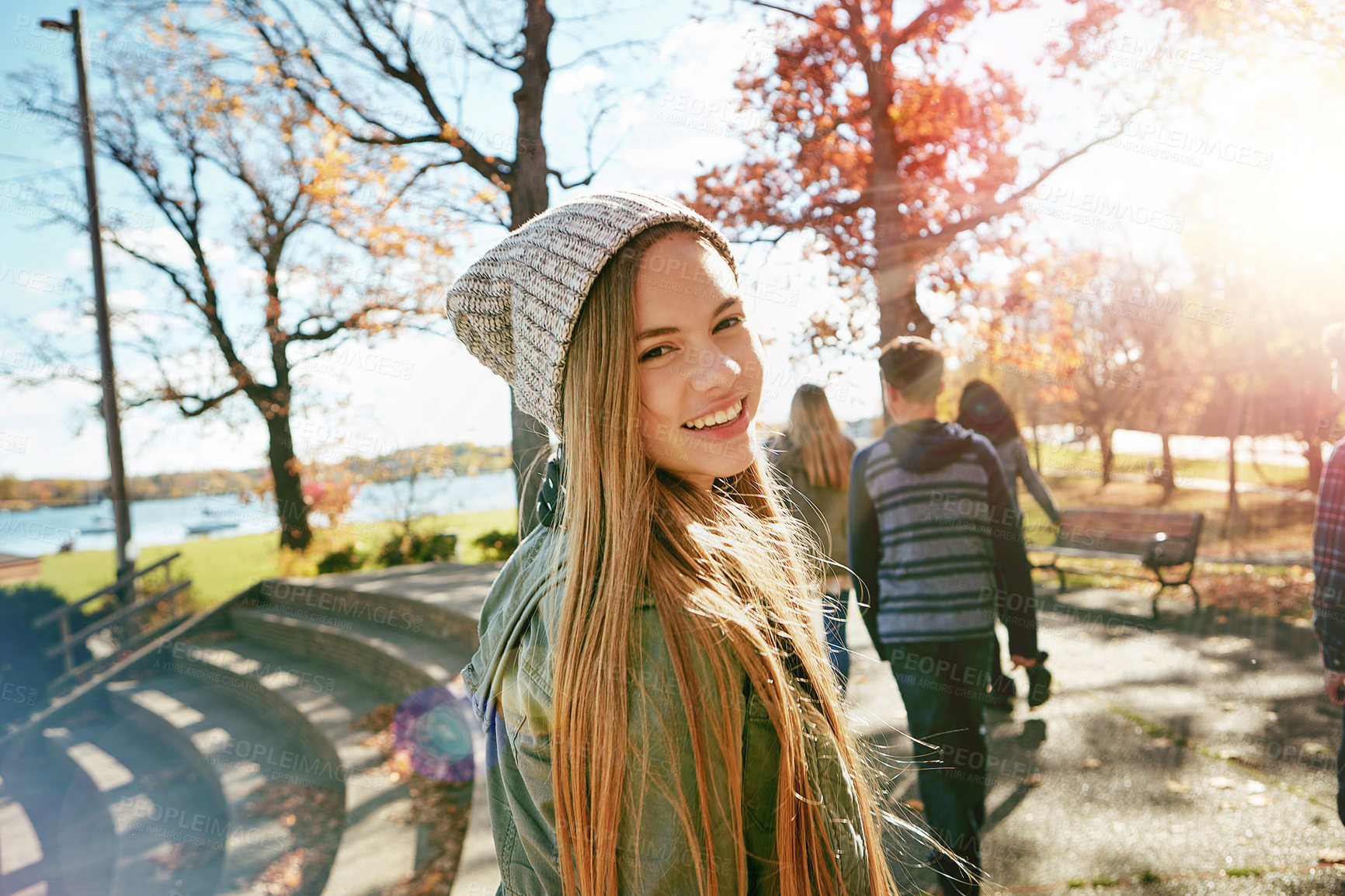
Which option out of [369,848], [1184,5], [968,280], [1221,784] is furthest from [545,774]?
[968,280]

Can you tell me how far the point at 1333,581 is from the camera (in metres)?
2.66

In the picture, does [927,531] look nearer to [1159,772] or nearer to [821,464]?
[821,464]

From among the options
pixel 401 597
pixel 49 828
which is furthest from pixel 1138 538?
pixel 49 828

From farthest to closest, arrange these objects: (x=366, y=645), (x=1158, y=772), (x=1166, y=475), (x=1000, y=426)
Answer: (x=1166, y=475) → (x=366, y=645) → (x=1000, y=426) → (x=1158, y=772)

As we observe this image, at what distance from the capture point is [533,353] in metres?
1.22

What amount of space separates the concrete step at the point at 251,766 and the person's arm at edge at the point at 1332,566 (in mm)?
4907

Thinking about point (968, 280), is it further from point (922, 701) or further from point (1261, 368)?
point (1261, 368)

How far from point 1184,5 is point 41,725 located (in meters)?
12.6

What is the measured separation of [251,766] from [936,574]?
5.87 m

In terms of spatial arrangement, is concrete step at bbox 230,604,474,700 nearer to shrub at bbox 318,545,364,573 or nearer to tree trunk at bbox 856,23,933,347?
shrub at bbox 318,545,364,573

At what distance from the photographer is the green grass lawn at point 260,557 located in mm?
13031

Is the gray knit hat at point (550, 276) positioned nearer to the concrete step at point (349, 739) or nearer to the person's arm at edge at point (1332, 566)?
the person's arm at edge at point (1332, 566)

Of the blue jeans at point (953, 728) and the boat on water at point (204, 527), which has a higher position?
the blue jeans at point (953, 728)

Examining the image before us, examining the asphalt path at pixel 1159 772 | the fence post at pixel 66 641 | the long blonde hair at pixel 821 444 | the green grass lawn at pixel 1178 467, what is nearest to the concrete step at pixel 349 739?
the fence post at pixel 66 641
